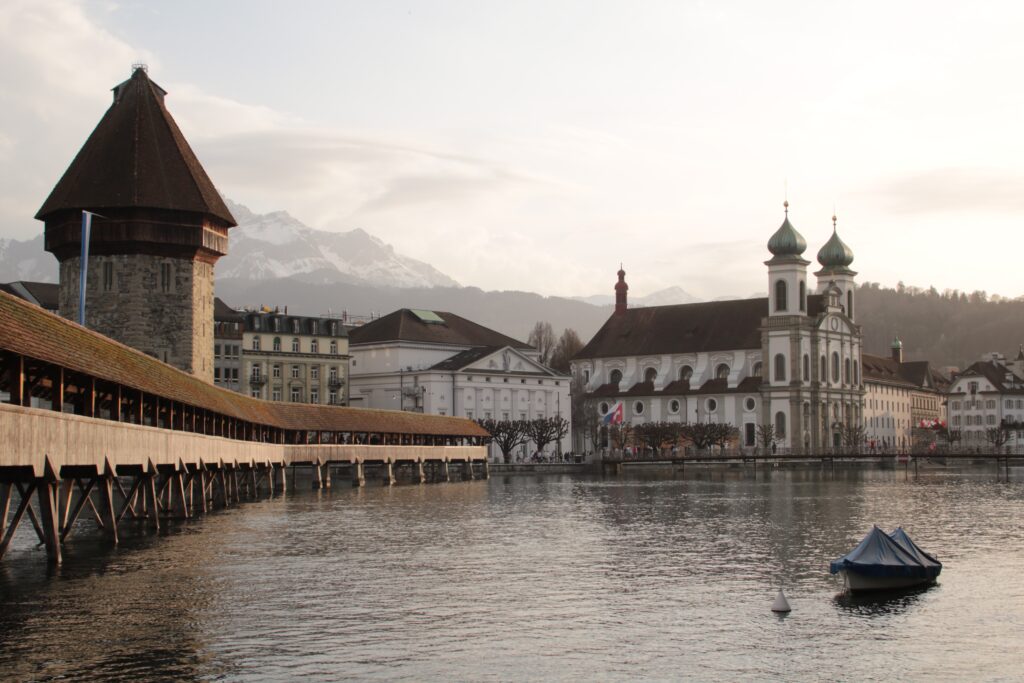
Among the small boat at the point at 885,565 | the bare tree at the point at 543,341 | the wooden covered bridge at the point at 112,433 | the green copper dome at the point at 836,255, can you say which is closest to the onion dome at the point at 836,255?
the green copper dome at the point at 836,255

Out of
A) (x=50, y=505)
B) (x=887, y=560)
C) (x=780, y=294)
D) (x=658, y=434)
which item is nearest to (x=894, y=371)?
(x=780, y=294)

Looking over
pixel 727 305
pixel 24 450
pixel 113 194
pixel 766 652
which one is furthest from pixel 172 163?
pixel 727 305

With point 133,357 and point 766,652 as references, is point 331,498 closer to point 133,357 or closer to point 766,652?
point 133,357

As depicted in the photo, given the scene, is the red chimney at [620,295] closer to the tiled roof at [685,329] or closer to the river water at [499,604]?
the tiled roof at [685,329]

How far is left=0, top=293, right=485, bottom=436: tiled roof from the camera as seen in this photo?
2983 centimetres

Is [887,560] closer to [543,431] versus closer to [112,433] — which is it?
[112,433]

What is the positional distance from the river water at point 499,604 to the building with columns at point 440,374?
7133cm

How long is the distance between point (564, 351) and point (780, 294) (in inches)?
1591

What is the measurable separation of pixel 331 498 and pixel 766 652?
45665mm

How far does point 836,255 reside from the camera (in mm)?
162375

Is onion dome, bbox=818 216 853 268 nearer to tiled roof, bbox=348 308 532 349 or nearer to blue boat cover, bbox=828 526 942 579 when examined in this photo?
tiled roof, bbox=348 308 532 349

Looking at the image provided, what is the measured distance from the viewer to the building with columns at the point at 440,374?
126 meters

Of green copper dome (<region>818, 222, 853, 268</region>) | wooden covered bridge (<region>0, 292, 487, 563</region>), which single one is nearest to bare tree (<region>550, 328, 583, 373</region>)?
green copper dome (<region>818, 222, 853, 268</region>)

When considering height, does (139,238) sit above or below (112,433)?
above
